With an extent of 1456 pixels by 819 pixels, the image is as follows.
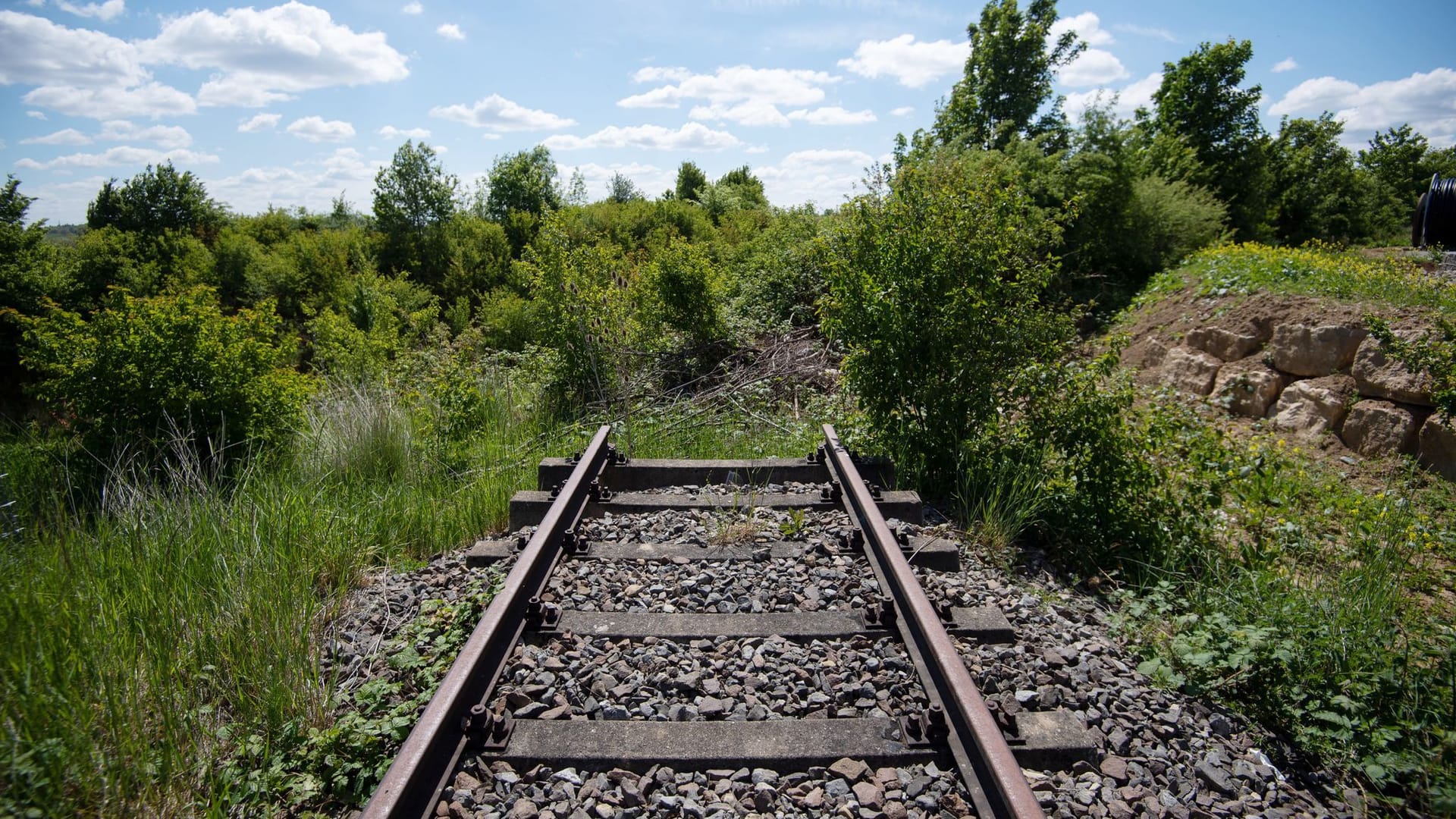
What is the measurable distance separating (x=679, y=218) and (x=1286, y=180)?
29.7 meters

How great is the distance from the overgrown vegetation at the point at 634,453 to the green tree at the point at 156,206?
5.29 meters

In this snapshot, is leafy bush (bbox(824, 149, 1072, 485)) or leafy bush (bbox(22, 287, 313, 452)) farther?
leafy bush (bbox(22, 287, 313, 452))

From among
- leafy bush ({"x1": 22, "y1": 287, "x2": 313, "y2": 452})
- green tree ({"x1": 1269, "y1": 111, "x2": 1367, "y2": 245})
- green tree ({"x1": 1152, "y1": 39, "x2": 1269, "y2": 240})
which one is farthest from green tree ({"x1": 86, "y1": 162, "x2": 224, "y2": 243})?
green tree ({"x1": 1269, "y1": 111, "x2": 1367, "y2": 245})

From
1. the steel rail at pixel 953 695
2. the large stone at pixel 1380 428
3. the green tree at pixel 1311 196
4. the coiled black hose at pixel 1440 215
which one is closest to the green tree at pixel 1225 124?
the green tree at pixel 1311 196

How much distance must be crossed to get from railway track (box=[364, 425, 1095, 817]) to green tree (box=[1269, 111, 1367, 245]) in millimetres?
35882

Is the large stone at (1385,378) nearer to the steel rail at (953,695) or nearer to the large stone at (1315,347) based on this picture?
the large stone at (1315,347)

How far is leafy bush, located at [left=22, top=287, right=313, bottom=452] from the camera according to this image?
6.86 metres

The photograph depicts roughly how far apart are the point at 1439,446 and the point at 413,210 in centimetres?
2254

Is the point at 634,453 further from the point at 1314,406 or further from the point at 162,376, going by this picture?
the point at 1314,406

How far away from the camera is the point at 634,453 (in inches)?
241

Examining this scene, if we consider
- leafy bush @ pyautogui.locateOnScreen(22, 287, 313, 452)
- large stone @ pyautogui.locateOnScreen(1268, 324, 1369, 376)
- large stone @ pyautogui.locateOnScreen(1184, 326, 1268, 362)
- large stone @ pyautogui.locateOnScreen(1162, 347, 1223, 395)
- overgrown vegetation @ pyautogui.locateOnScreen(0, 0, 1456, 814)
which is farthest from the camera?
large stone @ pyautogui.locateOnScreen(1162, 347, 1223, 395)

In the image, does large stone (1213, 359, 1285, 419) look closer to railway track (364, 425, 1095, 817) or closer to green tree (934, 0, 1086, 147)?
railway track (364, 425, 1095, 817)

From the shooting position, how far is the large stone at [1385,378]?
Result: 789 centimetres

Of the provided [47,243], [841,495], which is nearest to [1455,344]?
[841,495]
